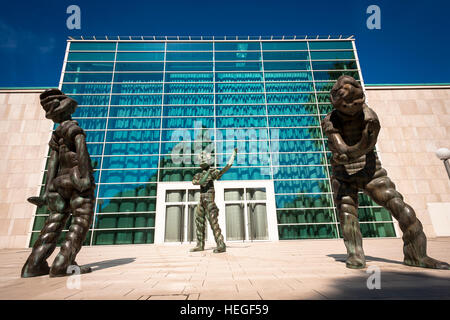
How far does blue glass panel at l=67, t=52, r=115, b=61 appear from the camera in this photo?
16875 mm

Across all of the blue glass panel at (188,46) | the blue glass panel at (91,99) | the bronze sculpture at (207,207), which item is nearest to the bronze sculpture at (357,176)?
the bronze sculpture at (207,207)

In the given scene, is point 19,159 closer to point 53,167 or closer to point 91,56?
point 91,56

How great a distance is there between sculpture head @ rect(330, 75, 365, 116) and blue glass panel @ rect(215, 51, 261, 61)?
16262mm

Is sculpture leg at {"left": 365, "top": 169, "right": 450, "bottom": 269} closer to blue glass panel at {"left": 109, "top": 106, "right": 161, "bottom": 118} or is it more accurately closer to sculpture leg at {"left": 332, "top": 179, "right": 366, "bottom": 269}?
sculpture leg at {"left": 332, "top": 179, "right": 366, "bottom": 269}

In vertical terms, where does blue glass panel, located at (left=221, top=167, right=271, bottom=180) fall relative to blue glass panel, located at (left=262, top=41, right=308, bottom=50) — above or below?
below

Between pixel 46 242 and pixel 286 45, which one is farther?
pixel 286 45

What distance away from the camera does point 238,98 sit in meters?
16.9

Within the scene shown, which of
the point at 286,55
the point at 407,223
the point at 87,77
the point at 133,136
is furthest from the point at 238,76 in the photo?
the point at 407,223

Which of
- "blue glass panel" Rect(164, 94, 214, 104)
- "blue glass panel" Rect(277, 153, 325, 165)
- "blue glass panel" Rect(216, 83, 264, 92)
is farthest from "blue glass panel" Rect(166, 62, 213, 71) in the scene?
"blue glass panel" Rect(277, 153, 325, 165)

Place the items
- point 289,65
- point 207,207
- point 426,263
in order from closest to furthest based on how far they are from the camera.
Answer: point 426,263
point 207,207
point 289,65

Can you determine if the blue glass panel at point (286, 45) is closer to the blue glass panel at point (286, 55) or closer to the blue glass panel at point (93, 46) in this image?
the blue glass panel at point (286, 55)

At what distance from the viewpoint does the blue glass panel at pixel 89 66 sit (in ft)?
54.6

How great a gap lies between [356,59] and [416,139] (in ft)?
24.7

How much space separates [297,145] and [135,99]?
12495 mm
